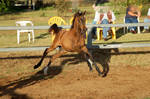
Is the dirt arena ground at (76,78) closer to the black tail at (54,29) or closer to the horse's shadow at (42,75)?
the horse's shadow at (42,75)

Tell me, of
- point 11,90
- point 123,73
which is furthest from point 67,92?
point 123,73

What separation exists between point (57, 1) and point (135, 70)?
1273 cm

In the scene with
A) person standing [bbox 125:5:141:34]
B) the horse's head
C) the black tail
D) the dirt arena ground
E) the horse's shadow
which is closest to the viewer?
the dirt arena ground

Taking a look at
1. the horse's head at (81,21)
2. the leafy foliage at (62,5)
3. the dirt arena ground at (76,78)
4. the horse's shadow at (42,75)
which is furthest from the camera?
the leafy foliage at (62,5)

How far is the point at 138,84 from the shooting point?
6605mm

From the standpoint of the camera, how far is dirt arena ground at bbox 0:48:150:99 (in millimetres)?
5910

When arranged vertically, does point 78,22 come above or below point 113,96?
above

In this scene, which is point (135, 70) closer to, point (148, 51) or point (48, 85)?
point (148, 51)

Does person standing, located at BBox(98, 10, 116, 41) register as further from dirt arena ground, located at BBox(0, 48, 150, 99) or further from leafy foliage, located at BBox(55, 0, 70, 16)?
leafy foliage, located at BBox(55, 0, 70, 16)

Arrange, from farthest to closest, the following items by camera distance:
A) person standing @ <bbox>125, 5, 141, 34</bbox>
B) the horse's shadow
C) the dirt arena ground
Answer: person standing @ <bbox>125, 5, 141, 34</bbox>
the horse's shadow
the dirt arena ground

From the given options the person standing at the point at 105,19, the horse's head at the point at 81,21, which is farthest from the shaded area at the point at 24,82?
the person standing at the point at 105,19

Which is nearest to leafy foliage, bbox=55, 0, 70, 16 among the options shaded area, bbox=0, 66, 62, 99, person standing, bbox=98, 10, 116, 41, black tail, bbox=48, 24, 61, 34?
person standing, bbox=98, 10, 116, 41

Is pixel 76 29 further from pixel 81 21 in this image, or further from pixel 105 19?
pixel 105 19

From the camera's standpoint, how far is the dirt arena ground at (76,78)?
5.91 m
